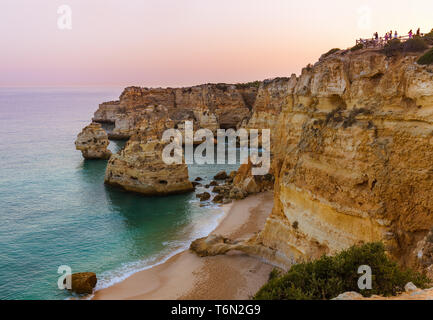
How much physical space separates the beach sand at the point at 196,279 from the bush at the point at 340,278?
6.48m

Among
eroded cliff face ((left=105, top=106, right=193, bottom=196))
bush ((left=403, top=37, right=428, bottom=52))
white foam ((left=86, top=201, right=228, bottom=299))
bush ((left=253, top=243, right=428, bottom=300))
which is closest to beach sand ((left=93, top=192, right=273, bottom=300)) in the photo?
white foam ((left=86, top=201, right=228, bottom=299))

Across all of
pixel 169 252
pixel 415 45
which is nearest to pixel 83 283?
pixel 169 252

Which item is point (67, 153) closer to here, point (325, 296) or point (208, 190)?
point (208, 190)

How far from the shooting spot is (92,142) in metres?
47.3

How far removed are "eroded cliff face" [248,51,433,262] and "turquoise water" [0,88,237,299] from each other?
31.4 ft

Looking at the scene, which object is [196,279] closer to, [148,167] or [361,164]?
[361,164]

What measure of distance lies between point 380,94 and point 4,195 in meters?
32.4

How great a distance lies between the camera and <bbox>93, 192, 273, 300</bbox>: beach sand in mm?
15297

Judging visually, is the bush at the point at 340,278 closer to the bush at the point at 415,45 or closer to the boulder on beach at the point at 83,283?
the bush at the point at 415,45

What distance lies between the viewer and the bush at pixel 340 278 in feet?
26.2

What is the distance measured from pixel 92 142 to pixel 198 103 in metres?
31.4

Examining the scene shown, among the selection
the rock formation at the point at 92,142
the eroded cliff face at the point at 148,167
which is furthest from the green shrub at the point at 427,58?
the rock formation at the point at 92,142

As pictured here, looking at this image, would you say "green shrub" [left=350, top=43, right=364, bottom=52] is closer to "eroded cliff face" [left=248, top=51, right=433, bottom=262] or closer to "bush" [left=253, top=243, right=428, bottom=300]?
"eroded cliff face" [left=248, top=51, right=433, bottom=262]

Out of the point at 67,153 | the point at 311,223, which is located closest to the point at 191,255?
the point at 311,223
